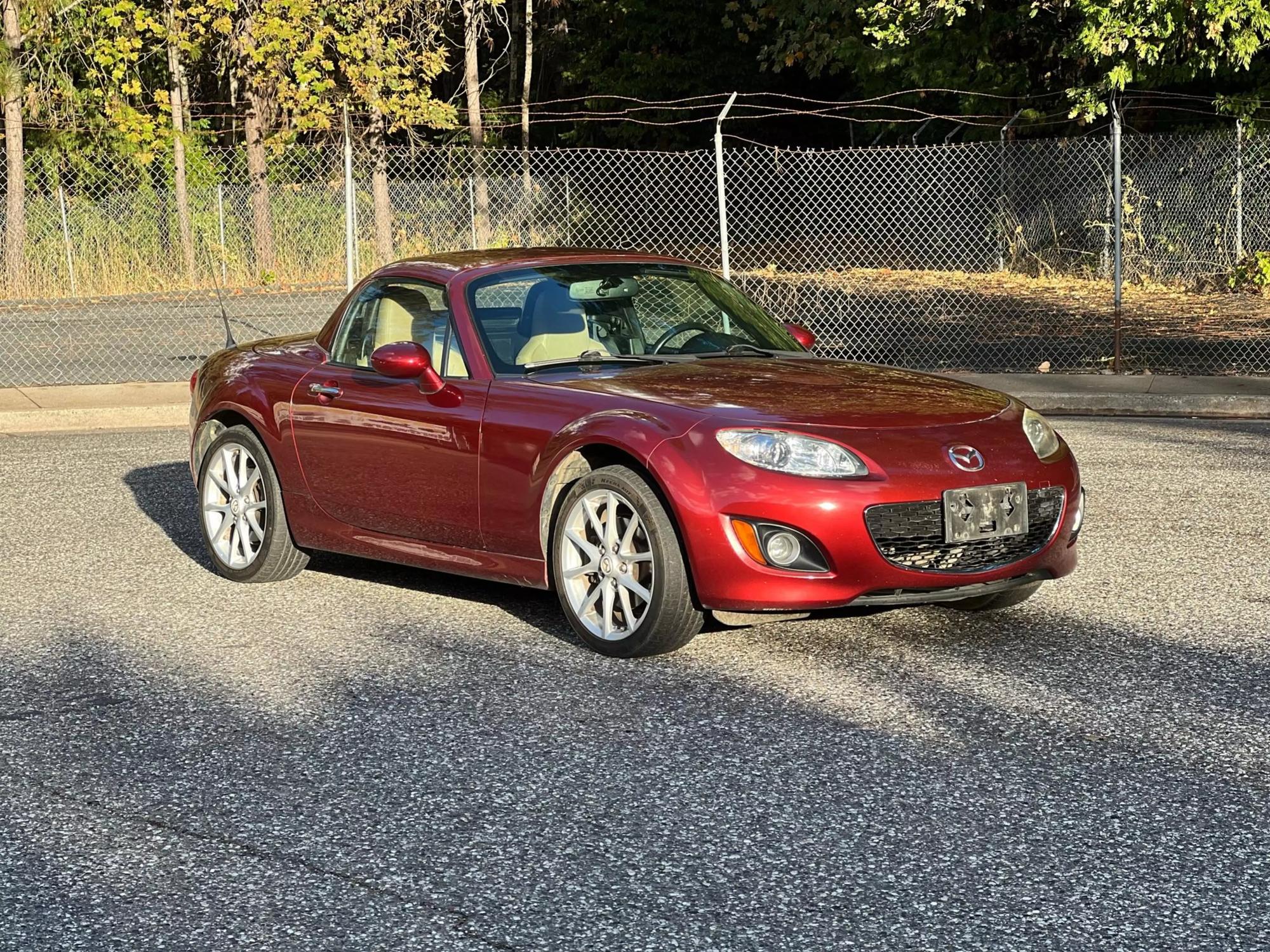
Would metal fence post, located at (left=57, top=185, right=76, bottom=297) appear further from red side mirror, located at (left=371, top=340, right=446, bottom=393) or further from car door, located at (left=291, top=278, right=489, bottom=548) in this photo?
red side mirror, located at (left=371, top=340, right=446, bottom=393)

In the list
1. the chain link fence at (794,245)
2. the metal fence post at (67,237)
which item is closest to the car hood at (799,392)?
the chain link fence at (794,245)

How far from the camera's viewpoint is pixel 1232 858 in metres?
4.22

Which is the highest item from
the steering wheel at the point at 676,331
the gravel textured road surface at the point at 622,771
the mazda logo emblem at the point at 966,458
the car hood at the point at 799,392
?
the steering wheel at the point at 676,331

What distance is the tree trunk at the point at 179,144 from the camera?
2994cm

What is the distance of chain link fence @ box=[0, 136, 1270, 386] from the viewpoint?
19.5 m

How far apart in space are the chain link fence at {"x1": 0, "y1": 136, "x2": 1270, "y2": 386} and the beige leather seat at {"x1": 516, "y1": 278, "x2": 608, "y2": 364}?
9.70 m

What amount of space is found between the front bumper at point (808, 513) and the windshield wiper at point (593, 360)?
1.02 m

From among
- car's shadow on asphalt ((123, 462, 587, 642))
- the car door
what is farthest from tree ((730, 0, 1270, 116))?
the car door

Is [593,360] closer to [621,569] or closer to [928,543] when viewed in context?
[621,569]

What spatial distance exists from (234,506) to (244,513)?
3.4 inches

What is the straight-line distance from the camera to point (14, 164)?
85.9 feet

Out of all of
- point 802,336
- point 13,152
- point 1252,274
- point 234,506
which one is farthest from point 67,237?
point 802,336

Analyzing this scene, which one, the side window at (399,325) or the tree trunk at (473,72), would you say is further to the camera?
the tree trunk at (473,72)

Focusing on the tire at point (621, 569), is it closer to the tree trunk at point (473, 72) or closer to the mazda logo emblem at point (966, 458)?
the mazda logo emblem at point (966, 458)
